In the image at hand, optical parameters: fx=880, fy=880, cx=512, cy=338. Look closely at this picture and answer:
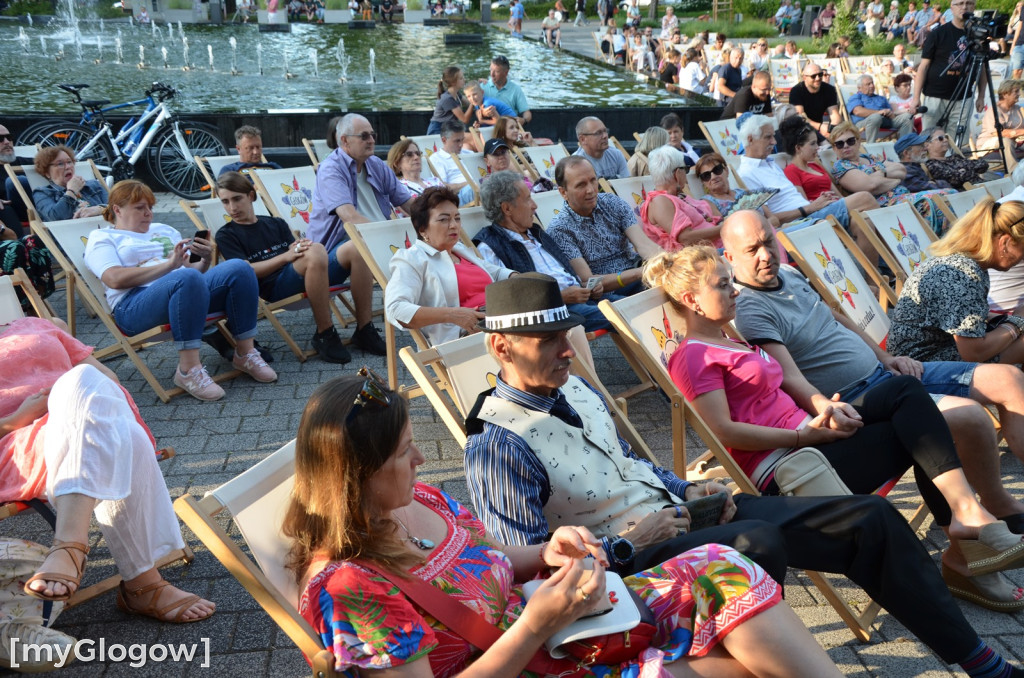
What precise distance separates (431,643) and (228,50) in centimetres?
2617

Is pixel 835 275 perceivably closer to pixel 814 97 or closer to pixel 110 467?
pixel 110 467

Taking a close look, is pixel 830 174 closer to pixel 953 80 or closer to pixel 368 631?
pixel 953 80

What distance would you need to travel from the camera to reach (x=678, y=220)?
18.3ft

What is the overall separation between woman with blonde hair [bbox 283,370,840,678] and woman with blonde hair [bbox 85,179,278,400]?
2985 mm

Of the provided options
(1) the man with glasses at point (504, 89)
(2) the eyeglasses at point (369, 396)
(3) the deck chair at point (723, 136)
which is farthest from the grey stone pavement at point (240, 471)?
(1) the man with glasses at point (504, 89)

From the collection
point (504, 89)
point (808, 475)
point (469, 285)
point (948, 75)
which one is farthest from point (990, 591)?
point (948, 75)

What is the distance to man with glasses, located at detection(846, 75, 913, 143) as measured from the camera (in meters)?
10.8

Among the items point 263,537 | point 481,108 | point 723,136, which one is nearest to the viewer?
point 263,537

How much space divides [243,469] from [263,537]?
181 centimetres

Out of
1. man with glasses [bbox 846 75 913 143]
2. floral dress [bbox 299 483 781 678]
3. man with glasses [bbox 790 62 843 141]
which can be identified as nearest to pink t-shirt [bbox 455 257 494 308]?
floral dress [bbox 299 483 781 678]

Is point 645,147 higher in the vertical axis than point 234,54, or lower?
higher

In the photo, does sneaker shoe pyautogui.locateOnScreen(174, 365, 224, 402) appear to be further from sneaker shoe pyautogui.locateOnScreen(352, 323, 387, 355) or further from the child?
the child

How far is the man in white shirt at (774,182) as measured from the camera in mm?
6469

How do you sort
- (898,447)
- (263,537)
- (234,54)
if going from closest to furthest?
(263,537)
(898,447)
(234,54)
